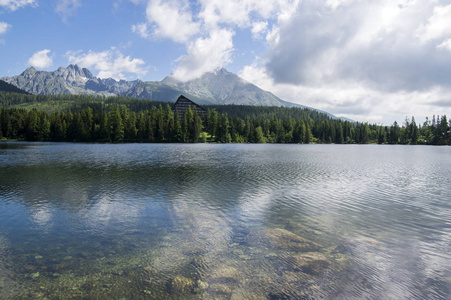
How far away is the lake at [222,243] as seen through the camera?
33.6ft

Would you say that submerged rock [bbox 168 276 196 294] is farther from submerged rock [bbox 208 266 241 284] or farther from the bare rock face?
the bare rock face

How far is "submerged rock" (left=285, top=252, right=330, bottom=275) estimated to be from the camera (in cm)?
1166

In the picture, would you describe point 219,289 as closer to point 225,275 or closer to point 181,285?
point 225,275

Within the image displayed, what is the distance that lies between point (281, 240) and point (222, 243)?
3600mm

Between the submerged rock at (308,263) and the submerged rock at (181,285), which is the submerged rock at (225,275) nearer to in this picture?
the submerged rock at (181,285)

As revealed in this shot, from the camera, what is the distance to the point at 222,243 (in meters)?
14.5

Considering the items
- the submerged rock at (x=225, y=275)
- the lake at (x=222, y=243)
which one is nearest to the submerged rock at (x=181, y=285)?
the lake at (x=222, y=243)

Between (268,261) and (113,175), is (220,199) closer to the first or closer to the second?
(268,261)

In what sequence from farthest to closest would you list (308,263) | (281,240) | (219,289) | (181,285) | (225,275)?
(281,240) → (308,263) → (225,275) → (181,285) → (219,289)

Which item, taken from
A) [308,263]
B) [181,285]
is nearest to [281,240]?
[308,263]

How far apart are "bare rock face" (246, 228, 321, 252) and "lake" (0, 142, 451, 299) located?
0.07 meters

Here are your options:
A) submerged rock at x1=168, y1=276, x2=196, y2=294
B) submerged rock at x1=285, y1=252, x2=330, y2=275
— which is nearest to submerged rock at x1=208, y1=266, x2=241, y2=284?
submerged rock at x1=168, y1=276, x2=196, y2=294

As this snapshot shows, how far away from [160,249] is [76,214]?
10047 millimetres

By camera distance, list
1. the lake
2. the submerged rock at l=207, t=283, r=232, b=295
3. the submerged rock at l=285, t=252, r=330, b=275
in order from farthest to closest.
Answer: the submerged rock at l=285, t=252, r=330, b=275
the lake
the submerged rock at l=207, t=283, r=232, b=295
